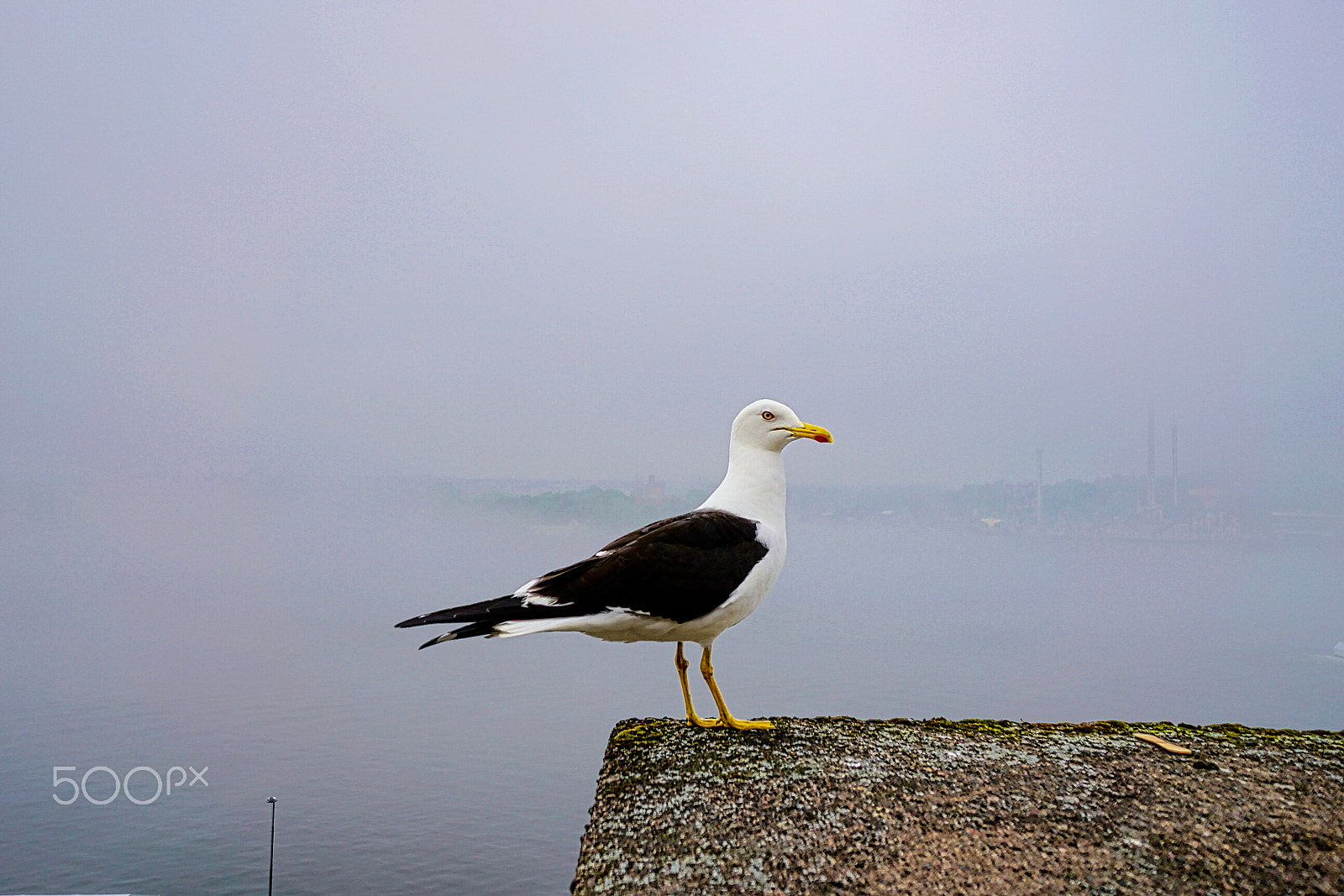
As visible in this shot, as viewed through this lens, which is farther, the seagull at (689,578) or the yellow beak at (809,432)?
the yellow beak at (809,432)

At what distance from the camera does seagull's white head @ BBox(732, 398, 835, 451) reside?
456 cm

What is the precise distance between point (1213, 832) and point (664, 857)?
2090 mm

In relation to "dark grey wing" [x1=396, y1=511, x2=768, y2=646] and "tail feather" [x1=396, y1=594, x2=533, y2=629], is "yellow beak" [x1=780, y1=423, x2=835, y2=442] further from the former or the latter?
"tail feather" [x1=396, y1=594, x2=533, y2=629]

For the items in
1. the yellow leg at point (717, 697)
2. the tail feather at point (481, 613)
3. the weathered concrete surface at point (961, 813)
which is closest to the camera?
the weathered concrete surface at point (961, 813)

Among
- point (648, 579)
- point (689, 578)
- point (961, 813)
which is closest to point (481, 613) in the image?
point (648, 579)

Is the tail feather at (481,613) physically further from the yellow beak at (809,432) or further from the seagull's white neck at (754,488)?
the yellow beak at (809,432)

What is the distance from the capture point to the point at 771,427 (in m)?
4.57

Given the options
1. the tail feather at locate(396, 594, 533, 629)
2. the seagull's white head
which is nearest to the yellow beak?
the seagull's white head

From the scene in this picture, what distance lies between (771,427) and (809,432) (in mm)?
202

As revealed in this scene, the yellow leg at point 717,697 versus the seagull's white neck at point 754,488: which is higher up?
the seagull's white neck at point 754,488

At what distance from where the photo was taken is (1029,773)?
3.83 m

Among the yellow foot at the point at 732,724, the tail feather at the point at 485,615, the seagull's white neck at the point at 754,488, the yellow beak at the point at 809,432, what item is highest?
the yellow beak at the point at 809,432

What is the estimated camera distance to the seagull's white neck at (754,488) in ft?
14.9

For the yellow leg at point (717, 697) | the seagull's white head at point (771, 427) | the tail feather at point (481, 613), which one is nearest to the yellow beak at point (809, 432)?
the seagull's white head at point (771, 427)
